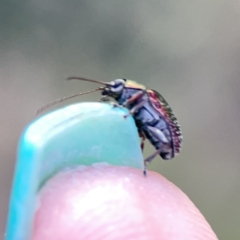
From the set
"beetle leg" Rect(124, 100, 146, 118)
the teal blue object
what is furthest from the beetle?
the teal blue object

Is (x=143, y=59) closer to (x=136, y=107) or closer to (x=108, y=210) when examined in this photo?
(x=136, y=107)

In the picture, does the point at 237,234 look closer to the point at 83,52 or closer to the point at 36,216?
the point at 83,52

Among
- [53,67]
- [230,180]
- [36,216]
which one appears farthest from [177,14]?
[36,216]

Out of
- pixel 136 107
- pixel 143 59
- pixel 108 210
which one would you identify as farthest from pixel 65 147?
pixel 143 59

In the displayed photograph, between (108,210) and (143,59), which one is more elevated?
(143,59)

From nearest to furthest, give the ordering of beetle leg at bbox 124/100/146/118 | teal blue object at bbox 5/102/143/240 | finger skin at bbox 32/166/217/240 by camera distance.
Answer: teal blue object at bbox 5/102/143/240, finger skin at bbox 32/166/217/240, beetle leg at bbox 124/100/146/118

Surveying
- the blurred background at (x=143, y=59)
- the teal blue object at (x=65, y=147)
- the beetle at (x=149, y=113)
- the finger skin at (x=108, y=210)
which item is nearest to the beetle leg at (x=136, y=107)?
the beetle at (x=149, y=113)

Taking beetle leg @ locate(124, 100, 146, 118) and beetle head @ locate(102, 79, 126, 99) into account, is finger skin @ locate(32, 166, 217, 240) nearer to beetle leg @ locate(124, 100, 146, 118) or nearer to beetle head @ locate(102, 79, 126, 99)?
beetle leg @ locate(124, 100, 146, 118)
